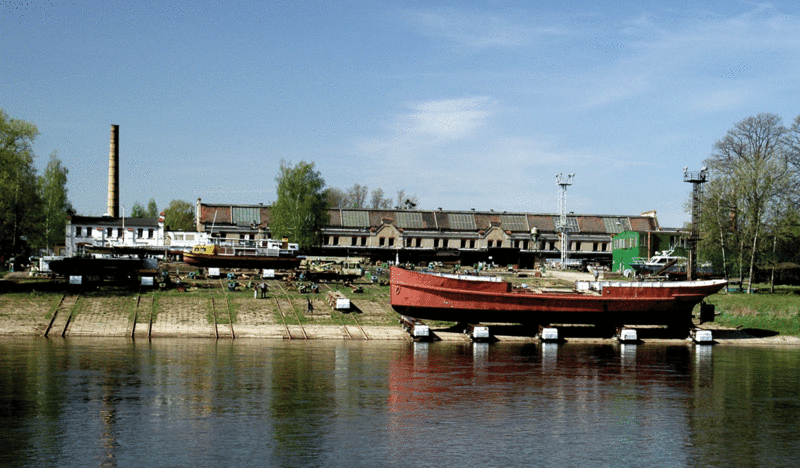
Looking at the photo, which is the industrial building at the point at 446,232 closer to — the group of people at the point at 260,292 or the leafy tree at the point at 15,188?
the leafy tree at the point at 15,188

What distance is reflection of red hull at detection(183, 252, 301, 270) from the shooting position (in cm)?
8862

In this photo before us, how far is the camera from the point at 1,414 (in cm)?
3244

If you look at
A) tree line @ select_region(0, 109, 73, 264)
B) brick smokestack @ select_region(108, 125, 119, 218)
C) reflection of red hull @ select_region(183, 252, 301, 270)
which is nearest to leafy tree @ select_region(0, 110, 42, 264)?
tree line @ select_region(0, 109, 73, 264)

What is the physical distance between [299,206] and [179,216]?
63500 millimetres

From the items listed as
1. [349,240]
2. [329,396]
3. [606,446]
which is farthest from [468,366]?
[349,240]

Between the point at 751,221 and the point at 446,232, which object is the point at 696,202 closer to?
the point at 751,221

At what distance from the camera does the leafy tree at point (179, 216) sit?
→ 159 m

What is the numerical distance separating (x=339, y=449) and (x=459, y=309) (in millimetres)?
35338

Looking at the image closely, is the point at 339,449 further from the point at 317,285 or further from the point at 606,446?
the point at 317,285

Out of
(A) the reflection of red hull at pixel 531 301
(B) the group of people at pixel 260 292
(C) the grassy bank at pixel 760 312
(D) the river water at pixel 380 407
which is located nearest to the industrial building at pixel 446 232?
(C) the grassy bank at pixel 760 312

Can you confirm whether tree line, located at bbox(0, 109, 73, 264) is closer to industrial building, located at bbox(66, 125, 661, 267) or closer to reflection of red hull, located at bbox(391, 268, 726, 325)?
industrial building, located at bbox(66, 125, 661, 267)

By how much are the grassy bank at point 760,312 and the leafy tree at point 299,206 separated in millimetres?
55473

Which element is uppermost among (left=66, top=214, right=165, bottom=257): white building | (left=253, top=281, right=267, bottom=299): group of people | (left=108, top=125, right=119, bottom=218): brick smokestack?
(left=108, top=125, right=119, bottom=218): brick smokestack

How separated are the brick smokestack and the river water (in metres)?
73.7
